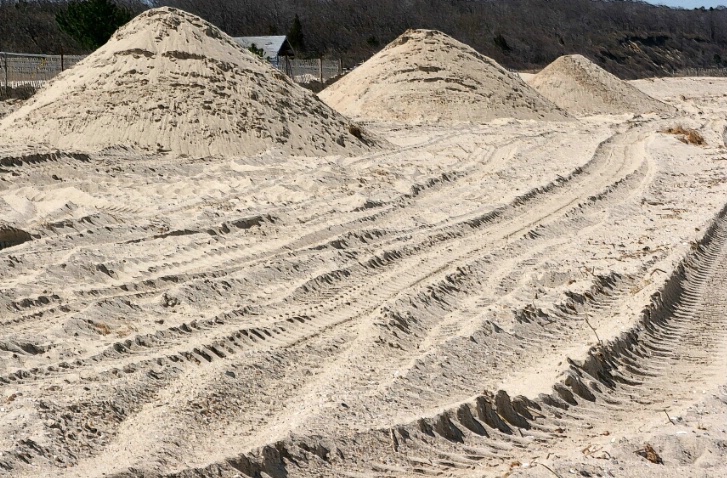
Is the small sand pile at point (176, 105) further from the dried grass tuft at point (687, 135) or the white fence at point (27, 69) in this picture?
the white fence at point (27, 69)

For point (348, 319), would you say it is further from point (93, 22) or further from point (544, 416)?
point (93, 22)

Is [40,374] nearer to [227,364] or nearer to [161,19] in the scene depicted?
[227,364]

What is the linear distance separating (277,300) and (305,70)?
29405 millimetres

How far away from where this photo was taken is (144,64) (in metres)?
16.4

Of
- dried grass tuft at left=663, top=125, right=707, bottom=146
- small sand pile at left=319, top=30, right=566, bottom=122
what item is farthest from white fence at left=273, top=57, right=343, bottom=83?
dried grass tuft at left=663, top=125, right=707, bottom=146

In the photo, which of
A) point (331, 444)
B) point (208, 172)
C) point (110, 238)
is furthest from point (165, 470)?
point (208, 172)

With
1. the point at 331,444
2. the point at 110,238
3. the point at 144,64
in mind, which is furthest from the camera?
the point at 144,64

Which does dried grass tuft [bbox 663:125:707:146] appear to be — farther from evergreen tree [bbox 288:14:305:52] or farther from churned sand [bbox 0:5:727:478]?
evergreen tree [bbox 288:14:305:52]

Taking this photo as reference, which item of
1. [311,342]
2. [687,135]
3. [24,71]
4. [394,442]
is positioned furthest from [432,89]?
[394,442]

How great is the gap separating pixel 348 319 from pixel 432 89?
18769 mm

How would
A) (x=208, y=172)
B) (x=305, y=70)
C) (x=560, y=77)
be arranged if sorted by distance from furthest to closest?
(x=305, y=70)
(x=560, y=77)
(x=208, y=172)

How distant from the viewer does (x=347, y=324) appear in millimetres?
7262

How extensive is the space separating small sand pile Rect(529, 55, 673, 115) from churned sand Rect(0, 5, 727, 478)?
17.5m

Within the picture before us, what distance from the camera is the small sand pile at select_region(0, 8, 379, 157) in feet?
50.0
